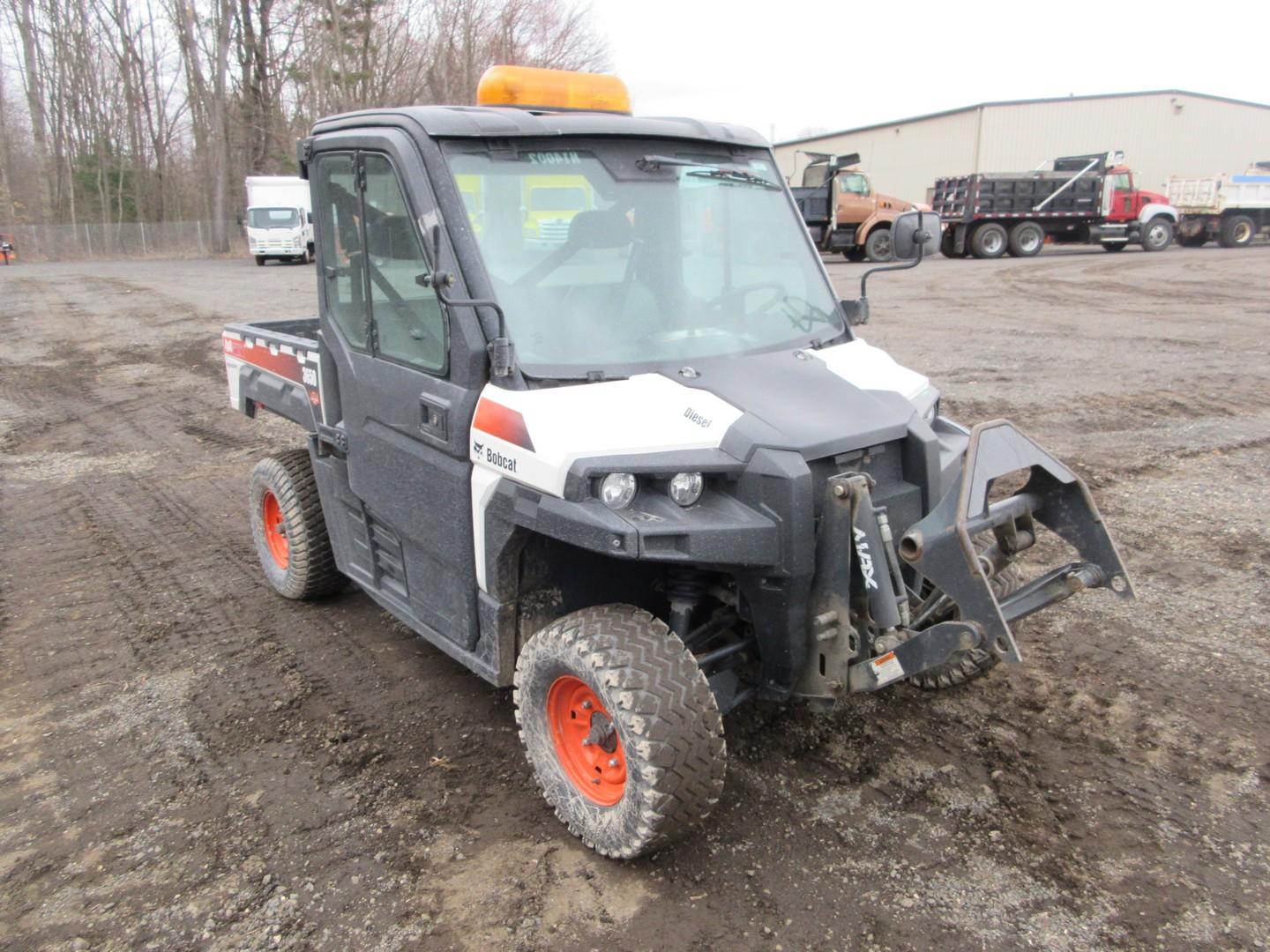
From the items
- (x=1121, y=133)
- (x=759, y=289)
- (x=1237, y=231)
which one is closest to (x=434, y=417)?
(x=759, y=289)

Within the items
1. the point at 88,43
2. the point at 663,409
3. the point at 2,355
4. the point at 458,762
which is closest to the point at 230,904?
the point at 458,762

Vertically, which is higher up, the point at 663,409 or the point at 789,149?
the point at 789,149

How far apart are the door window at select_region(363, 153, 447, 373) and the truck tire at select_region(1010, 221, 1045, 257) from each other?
26374mm

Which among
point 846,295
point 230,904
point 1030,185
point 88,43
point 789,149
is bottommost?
point 230,904

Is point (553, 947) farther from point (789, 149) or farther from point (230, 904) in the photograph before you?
point (789, 149)

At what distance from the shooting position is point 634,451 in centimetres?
297

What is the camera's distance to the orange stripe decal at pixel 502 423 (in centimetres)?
311

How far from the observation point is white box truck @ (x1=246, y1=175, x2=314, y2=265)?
103 ft

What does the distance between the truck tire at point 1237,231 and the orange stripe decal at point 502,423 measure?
1275 inches

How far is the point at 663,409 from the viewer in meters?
3.13

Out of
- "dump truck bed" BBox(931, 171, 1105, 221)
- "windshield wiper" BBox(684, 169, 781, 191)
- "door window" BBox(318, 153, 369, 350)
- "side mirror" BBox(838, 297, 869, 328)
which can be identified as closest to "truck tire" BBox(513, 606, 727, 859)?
"door window" BBox(318, 153, 369, 350)

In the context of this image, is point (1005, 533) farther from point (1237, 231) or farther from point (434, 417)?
point (1237, 231)

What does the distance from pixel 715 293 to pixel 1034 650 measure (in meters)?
2.27

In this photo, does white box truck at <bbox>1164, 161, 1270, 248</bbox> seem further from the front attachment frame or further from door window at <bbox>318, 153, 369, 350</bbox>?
door window at <bbox>318, 153, 369, 350</bbox>
